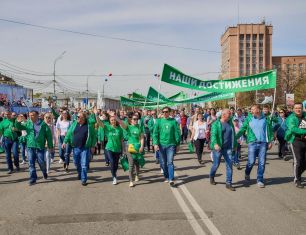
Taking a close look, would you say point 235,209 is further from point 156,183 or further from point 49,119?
point 49,119

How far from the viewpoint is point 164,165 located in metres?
9.95

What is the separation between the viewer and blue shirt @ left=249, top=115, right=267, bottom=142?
930cm

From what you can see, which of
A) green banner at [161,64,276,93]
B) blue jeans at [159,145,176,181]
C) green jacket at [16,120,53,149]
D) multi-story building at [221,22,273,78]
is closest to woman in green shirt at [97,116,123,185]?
blue jeans at [159,145,176,181]

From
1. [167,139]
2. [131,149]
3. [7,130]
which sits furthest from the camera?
[7,130]

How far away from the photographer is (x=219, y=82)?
600 inches

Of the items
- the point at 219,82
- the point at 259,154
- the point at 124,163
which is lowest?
the point at 124,163

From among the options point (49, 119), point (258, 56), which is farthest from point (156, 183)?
point (258, 56)

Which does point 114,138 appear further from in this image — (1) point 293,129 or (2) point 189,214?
(1) point 293,129

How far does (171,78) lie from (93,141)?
593 centimetres

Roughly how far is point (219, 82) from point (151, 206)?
340 inches

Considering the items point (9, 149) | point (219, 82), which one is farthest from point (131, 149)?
point (219, 82)

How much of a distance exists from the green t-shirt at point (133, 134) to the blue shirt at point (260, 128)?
260 cm

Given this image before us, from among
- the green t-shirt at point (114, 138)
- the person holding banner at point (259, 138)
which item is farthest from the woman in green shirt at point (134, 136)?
the person holding banner at point (259, 138)

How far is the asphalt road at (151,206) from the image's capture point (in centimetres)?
608
